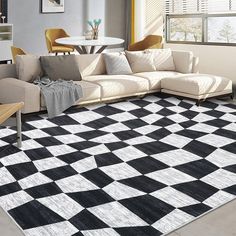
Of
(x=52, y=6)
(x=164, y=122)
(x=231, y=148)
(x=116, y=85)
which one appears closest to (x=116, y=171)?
(x=231, y=148)

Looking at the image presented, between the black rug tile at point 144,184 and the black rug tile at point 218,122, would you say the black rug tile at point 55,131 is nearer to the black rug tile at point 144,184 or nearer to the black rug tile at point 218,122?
the black rug tile at point 144,184

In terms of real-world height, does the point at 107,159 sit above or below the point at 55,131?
below

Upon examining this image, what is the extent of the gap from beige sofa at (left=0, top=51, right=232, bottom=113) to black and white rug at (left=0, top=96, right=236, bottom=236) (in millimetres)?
314

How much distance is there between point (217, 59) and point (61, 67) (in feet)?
9.89

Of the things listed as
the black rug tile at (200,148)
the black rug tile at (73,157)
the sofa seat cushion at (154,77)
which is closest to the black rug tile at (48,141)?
the black rug tile at (73,157)

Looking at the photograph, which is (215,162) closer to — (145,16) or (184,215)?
(184,215)

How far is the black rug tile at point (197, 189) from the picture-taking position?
9.60 ft

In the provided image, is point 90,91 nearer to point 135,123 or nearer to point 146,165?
point 135,123

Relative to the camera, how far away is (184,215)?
2.66 metres

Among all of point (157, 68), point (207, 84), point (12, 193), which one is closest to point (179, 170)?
point (12, 193)

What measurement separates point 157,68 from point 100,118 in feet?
6.61

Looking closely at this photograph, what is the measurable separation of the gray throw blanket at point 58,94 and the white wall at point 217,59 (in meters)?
2.98

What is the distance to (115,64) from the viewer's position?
612 centimetres

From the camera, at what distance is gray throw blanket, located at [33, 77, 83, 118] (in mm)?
4996
